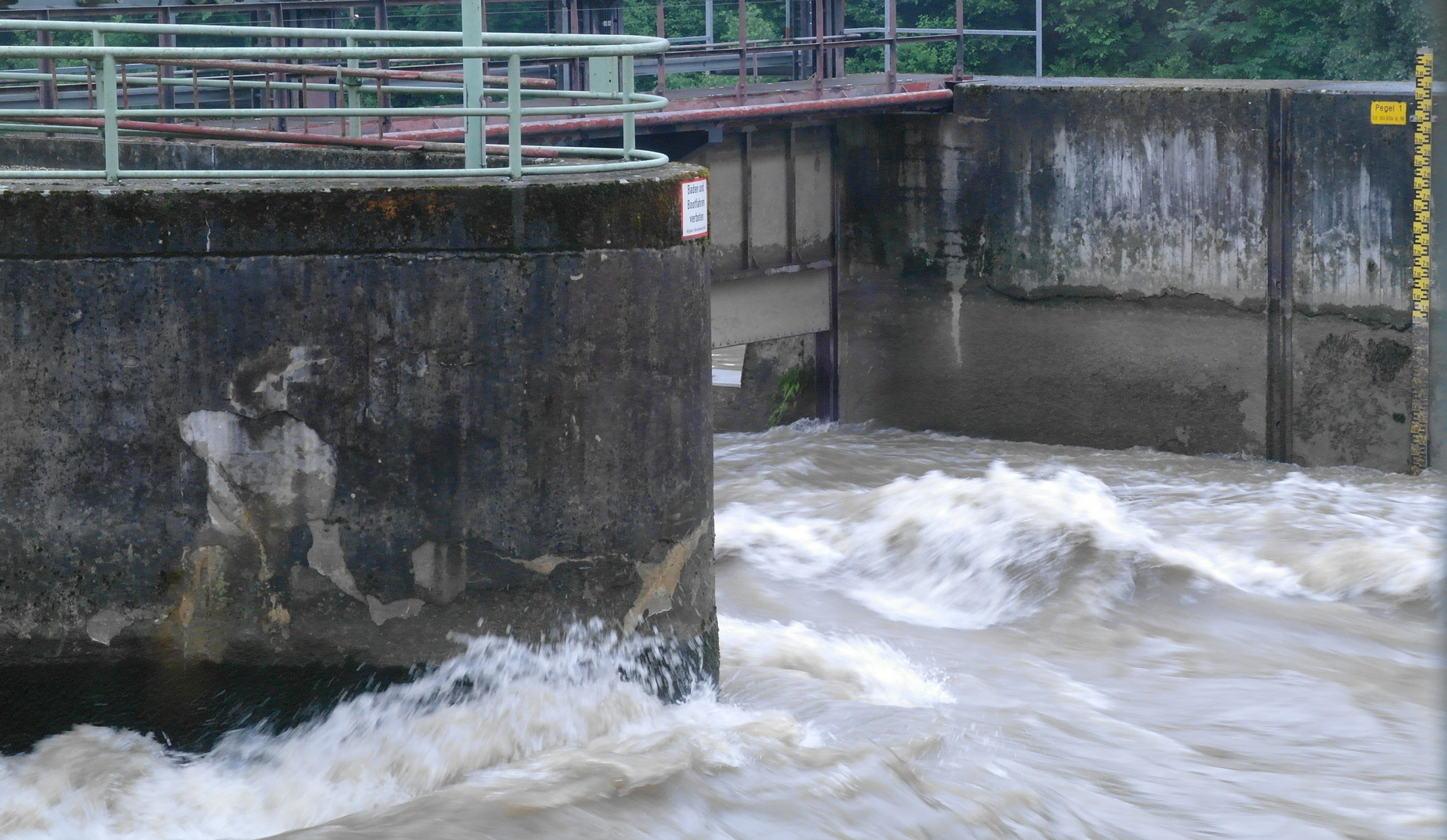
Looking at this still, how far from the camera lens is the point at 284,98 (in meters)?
16.1

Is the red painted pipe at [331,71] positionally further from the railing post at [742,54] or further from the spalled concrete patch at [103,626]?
the railing post at [742,54]

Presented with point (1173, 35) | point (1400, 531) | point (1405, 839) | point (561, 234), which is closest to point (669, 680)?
point (561, 234)

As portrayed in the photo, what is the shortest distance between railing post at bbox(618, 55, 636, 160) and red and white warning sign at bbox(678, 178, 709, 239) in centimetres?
38

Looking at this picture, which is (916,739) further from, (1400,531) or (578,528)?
(1400,531)

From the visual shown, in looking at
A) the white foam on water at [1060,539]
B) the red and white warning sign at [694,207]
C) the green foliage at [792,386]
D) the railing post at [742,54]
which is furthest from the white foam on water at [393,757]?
the green foliage at [792,386]

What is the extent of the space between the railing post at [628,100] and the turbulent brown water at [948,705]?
2182mm

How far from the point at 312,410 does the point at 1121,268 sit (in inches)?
445

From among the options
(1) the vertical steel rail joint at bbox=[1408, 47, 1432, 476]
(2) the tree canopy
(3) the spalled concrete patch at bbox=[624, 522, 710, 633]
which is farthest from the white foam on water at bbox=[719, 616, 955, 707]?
(2) the tree canopy

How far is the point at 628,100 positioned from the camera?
6.69 meters

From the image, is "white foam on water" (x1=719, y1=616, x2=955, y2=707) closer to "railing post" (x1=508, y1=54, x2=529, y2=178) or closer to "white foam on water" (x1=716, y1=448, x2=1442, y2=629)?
"white foam on water" (x1=716, y1=448, x2=1442, y2=629)

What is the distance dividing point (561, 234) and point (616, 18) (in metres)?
18.1

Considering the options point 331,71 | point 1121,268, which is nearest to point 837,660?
point 331,71

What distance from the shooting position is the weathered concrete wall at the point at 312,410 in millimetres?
5691

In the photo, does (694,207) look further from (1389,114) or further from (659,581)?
(1389,114)
